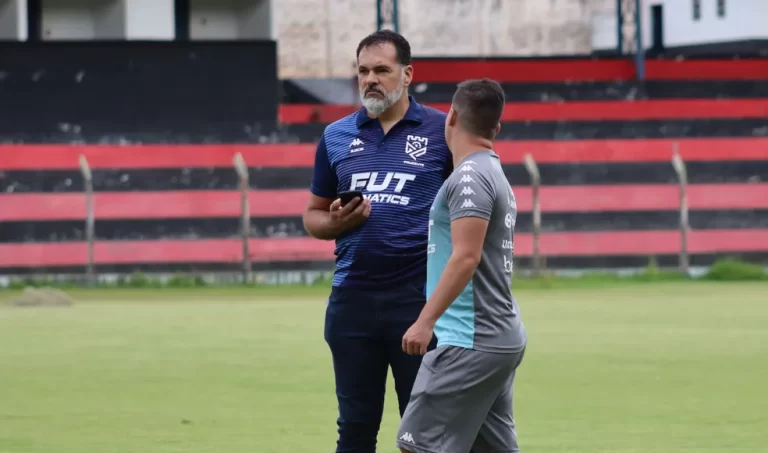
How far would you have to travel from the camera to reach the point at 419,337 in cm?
586

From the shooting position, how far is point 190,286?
86.4 ft

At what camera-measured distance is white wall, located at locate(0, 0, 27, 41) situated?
3244 cm

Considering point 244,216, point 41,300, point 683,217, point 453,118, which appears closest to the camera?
point 453,118

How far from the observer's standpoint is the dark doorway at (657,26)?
176 feet

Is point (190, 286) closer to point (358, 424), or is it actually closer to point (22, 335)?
point (22, 335)

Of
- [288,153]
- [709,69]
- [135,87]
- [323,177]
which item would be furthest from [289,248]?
[323,177]

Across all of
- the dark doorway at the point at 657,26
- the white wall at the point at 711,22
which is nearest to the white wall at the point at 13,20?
the white wall at the point at 711,22

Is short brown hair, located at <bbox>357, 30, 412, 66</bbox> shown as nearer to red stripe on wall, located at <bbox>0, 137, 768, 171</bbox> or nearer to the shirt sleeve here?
the shirt sleeve

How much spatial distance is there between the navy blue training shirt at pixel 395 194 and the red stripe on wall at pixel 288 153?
73.9 ft

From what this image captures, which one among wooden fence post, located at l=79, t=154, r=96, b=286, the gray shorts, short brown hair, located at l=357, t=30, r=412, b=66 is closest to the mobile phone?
short brown hair, located at l=357, t=30, r=412, b=66

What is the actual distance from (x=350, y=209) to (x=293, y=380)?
5770 mm

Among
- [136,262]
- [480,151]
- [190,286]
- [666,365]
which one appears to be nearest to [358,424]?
[480,151]

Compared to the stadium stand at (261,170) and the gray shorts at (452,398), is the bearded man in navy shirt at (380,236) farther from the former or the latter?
the stadium stand at (261,170)

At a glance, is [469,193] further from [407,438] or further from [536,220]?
[536,220]
